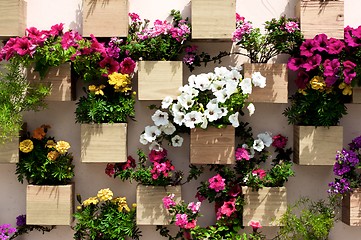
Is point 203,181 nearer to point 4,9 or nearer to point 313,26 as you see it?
point 313,26

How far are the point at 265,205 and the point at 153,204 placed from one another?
59cm

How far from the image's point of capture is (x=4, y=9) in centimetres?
252

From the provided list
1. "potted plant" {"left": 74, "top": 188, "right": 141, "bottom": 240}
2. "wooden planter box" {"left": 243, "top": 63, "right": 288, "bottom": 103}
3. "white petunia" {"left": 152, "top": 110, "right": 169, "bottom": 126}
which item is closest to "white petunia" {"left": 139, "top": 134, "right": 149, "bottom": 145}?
"white petunia" {"left": 152, "top": 110, "right": 169, "bottom": 126}

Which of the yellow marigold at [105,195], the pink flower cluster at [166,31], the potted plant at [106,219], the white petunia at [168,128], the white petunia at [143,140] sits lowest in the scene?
the potted plant at [106,219]

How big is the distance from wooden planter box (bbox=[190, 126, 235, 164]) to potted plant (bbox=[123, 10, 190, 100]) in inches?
10.3

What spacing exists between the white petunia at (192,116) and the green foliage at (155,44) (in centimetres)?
34

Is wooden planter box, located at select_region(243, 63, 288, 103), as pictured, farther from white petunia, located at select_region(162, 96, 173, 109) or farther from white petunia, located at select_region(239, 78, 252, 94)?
white petunia, located at select_region(162, 96, 173, 109)

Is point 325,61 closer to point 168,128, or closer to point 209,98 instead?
point 209,98

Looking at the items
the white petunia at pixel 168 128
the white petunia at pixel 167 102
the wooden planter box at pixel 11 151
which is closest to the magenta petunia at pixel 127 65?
the white petunia at pixel 167 102

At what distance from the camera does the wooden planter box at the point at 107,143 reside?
254 centimetres

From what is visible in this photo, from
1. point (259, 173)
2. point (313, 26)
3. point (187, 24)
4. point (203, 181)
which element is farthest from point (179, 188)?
point (313, 26)

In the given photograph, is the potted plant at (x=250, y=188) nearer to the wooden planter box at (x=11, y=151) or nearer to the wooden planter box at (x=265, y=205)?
the wooden planter box at (x=265, y=205)

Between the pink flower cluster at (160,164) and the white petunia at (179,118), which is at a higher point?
the white petunia at (179,118)

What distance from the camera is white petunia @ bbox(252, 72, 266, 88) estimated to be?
2426mm
